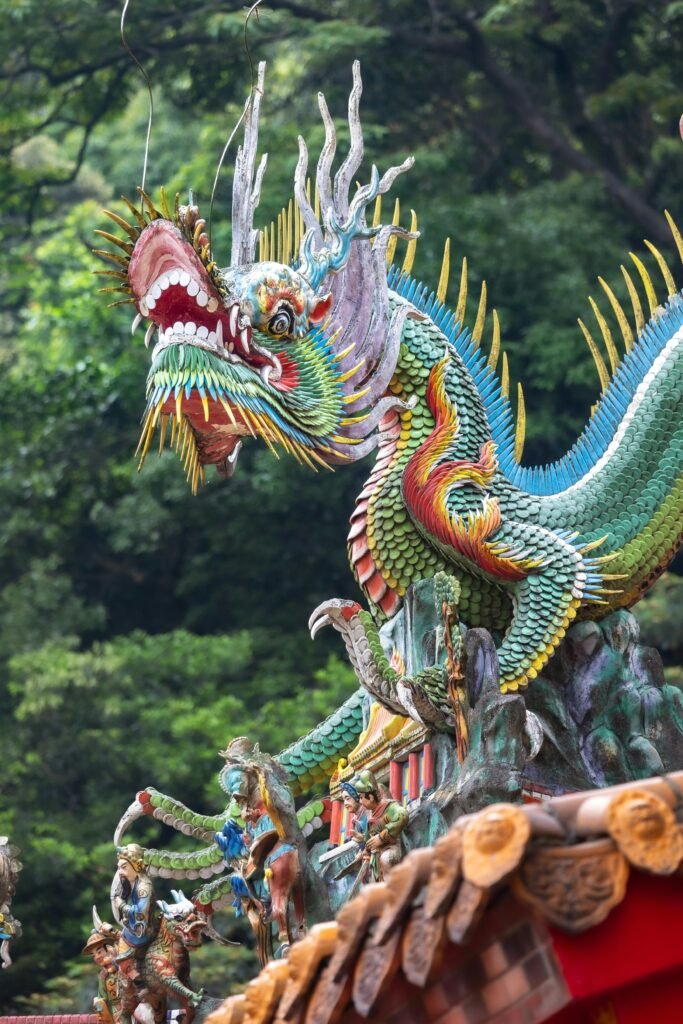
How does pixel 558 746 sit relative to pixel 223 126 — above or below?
below

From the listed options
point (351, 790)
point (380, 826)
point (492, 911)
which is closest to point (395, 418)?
point (351, 790)

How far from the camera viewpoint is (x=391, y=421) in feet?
22.5

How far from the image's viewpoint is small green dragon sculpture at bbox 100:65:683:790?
251 inches

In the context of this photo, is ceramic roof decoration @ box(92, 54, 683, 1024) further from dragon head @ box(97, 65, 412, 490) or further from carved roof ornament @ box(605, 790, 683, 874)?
carved roof ornament @ box(605, 790, 683, 874)

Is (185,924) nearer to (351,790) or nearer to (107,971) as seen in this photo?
(107,971)

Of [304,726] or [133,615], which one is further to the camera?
[133,615]

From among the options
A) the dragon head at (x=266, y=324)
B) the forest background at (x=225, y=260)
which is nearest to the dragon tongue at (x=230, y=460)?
the dragon head at (x=266, y=324)

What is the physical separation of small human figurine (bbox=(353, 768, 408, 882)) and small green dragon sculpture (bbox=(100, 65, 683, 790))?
33cm

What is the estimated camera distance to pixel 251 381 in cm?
649

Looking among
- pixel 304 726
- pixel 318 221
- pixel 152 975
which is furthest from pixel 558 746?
pixel 304 726

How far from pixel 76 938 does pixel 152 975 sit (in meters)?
6.16

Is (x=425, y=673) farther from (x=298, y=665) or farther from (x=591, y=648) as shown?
(x=298, y=665)

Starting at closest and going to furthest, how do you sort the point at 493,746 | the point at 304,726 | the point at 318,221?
the point at 493,746 → the point at 318,221 → the point at 304,726

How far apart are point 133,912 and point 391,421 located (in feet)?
6.57
